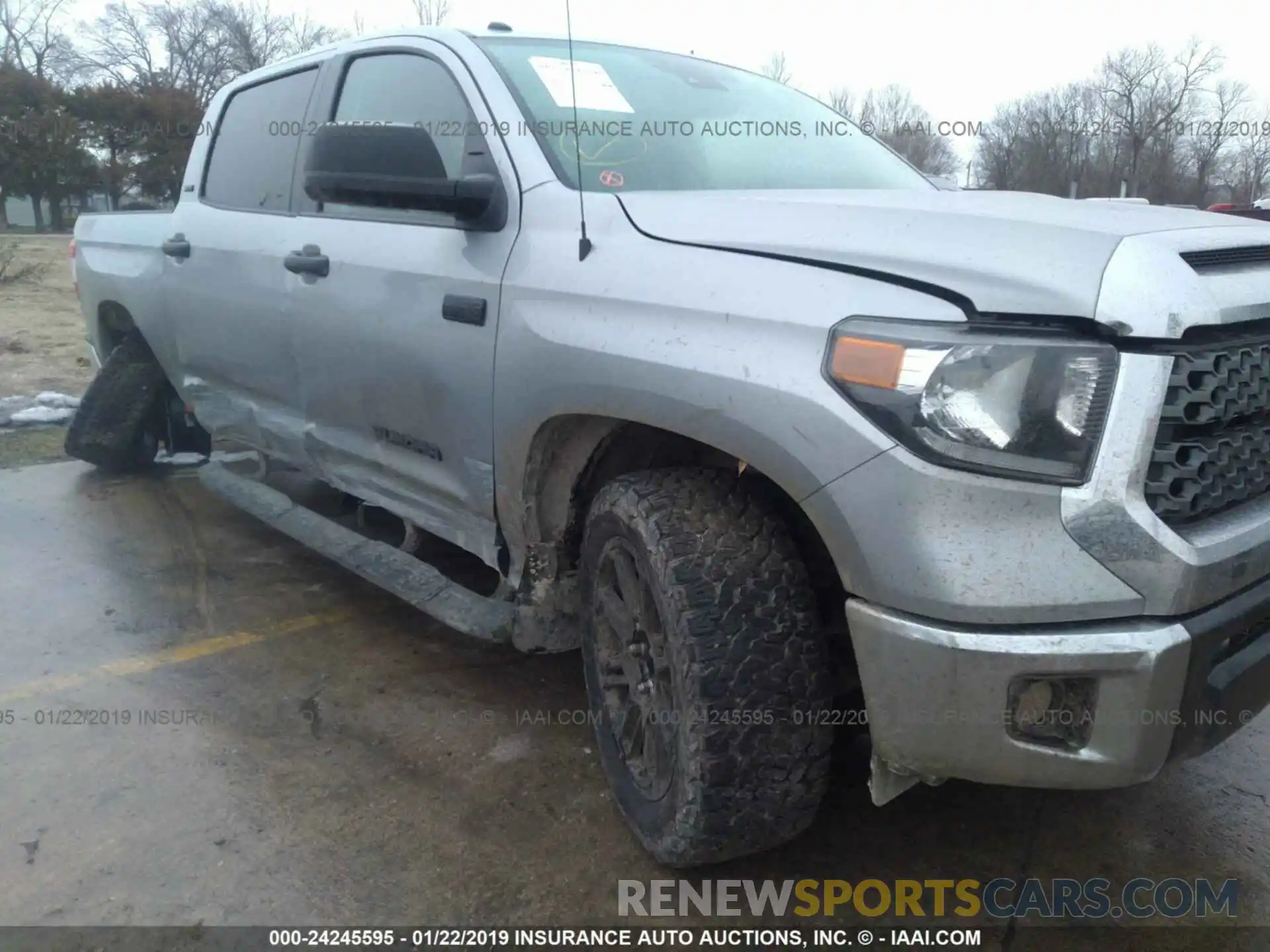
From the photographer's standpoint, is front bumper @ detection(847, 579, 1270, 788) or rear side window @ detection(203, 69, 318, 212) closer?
front bumper @ detection(847, 579, 1270, 788)

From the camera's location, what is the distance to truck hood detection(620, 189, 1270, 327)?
5.29 ft

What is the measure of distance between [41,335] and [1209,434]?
10402mm

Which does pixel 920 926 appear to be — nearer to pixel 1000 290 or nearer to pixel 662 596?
pixel 662 596

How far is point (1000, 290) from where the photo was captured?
1619mm

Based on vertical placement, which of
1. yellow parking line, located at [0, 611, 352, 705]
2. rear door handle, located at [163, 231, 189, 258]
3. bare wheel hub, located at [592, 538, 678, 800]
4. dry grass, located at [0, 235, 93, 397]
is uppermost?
rear door handle, located at [163, 231, 189, 258]

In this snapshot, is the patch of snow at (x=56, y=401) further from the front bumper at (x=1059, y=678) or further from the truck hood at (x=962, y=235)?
the front bumper at (x=1059, y=678)

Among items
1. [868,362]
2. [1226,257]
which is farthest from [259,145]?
[1226,257]

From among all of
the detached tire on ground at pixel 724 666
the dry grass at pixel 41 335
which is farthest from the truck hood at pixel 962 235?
the dry grass at pixel 41 335

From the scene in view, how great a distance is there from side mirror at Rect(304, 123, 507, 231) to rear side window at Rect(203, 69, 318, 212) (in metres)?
1.19

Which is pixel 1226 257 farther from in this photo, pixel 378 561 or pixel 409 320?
pixel 378 561

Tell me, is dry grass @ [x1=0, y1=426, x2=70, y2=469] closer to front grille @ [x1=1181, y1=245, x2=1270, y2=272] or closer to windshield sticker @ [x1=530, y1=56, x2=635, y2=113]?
windshield sticker @ [x1=530, y1=56, x2=635, y2=113]

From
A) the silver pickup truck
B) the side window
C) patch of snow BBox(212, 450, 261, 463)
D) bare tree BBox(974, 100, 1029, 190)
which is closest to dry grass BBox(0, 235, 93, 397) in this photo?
patch of snow BBox(212, 450, 261, 463)

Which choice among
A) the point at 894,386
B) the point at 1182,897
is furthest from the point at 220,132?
the point at 1182,897

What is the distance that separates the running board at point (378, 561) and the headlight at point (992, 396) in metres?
1.36
